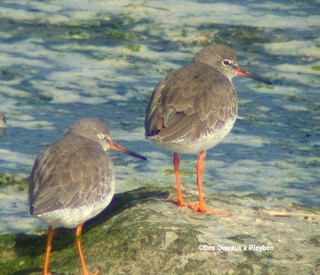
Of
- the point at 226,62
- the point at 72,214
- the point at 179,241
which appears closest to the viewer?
the point at 72,214

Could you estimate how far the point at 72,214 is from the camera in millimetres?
8047

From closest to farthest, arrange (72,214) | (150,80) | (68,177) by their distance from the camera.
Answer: (72,214), (68,177), (150,80)

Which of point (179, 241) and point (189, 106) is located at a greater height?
point (189, 106)

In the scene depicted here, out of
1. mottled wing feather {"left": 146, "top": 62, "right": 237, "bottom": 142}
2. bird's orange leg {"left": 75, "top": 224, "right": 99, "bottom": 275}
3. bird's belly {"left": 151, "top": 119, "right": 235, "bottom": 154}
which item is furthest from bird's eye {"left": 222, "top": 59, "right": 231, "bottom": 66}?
bird's orange leg {"left": 75, "top": 224, "right": 99, "bottom": 275}

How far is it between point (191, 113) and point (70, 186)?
1623 millimetres

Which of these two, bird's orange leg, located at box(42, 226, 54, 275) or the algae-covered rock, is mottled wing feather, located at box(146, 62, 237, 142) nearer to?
the algae-covered rock

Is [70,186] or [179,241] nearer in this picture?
[70,186]

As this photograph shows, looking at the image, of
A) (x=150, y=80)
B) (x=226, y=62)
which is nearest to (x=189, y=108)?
(x=226, y=62)

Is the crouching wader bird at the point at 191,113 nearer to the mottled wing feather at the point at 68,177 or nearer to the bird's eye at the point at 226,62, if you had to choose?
the bird's eye at the point at 226,62

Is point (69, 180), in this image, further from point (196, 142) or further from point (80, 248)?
point (196, 142)

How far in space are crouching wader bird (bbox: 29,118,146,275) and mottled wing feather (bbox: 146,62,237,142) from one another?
0.79 metres

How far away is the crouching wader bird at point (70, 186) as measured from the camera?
7969 millimetres

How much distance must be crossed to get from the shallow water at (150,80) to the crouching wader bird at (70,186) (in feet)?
4.62

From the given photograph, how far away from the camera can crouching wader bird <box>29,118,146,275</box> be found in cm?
797
